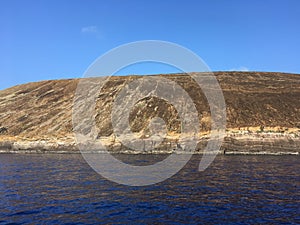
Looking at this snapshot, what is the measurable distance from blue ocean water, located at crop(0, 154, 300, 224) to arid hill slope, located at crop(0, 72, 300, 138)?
47.3 m

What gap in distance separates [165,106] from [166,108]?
4.66 ft

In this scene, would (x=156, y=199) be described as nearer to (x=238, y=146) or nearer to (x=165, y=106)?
(x=238, y=146)

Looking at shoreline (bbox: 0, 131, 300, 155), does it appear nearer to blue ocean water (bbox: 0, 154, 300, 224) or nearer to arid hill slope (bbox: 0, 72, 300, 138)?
arid hill slope (bbox: 0, 72, 300, 138)

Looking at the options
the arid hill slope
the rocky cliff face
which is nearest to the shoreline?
the rocky cliff face

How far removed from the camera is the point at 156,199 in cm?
2808

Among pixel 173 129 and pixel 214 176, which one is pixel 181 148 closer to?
pixel 173 129

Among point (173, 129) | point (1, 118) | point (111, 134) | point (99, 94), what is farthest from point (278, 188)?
point (1, 118)

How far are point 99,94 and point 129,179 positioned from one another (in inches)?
3239

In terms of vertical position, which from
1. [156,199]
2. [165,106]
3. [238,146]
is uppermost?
[165,106]

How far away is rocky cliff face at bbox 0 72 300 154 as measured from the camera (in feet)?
285

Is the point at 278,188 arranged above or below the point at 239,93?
below

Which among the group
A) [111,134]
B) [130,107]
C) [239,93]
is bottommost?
[111,134]

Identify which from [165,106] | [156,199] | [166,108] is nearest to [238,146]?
[166,108]

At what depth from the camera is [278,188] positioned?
32.5 metres
